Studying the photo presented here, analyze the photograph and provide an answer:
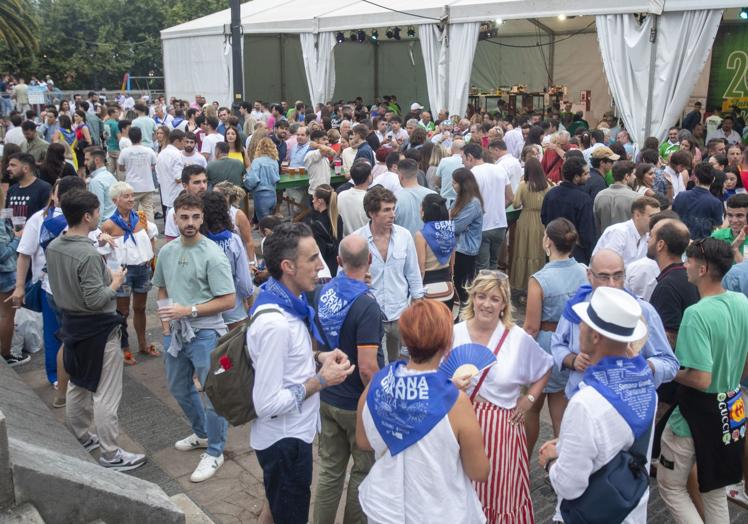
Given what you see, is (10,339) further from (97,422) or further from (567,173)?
(567,173)

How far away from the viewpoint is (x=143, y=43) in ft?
134

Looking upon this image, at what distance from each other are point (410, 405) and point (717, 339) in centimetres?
176

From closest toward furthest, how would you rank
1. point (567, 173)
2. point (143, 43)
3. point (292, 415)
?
point (292, 415) < point (567, 173) < point (143, 43)

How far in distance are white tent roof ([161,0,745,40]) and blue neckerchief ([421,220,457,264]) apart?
6793mm

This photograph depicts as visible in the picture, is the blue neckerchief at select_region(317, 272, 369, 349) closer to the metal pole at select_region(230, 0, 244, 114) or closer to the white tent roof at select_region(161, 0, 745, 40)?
the white tent roof at select_region(161, 0, 745, 40)

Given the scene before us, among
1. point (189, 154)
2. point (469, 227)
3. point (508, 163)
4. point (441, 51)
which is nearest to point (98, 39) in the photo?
point (441, 51)

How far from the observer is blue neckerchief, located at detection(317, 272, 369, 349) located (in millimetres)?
3451

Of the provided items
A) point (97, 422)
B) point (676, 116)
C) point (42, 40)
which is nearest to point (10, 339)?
point (97, 422)

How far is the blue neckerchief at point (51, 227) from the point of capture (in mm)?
5531

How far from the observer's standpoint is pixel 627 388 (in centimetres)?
256

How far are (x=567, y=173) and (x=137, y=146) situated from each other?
6.17 m

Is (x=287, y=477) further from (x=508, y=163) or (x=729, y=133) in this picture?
(x=729, y=133)

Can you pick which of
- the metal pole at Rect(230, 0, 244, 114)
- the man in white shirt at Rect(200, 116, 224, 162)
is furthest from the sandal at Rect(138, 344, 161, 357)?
the metal pole at Rect(230, 0, 244, 114)

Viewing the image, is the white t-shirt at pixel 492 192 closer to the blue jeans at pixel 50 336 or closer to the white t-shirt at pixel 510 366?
the white t-shirt at pixel 510 366
